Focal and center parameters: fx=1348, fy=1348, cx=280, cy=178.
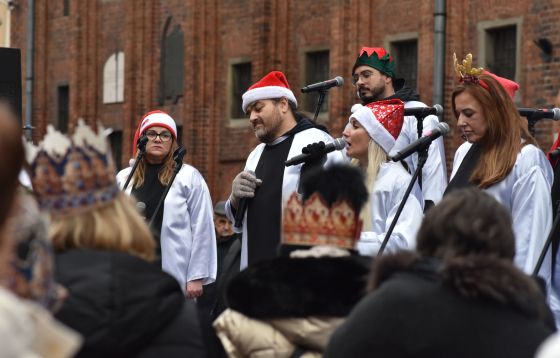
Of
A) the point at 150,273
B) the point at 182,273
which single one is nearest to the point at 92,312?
the point at 150,273

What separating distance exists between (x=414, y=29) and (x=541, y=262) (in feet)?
58.9

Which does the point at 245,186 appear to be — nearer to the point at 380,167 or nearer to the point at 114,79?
the point at 380,167

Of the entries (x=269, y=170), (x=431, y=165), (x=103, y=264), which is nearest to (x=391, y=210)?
(x=269, y=170)

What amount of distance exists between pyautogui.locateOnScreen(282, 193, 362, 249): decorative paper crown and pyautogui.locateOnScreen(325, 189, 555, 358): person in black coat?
791 millimetres

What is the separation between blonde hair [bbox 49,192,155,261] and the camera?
14.2ft

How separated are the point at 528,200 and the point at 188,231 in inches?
155

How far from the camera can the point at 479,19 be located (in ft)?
77.3

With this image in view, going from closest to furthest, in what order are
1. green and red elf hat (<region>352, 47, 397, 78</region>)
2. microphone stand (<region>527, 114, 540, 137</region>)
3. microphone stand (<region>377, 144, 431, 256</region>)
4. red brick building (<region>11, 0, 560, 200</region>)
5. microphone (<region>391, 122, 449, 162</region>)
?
microphone stand (<region>377, 144, 431, 256</region>) → microphone (<region>391, 122, 449, 162</region>) → microphone stand (<region>527, 114, 540, 137</region>) → green and red elf hat (<region>352, 47, 397, 78</region>) → red brick building (<region>11, 0, 560, 200</region>)

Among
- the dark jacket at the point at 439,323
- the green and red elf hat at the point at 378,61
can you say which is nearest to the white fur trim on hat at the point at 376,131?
the green and red elf hat at the point at 378,61

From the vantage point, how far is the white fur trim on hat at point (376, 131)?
8.24m

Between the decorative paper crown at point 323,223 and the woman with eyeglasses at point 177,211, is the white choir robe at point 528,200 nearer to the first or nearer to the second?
the decorative paper crown at point 323,223

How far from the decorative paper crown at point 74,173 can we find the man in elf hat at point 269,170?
4582mm

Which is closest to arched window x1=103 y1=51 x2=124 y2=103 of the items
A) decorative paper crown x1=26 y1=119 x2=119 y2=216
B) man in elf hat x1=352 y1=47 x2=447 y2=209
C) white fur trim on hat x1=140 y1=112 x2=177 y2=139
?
white fur trim on hat x1=140 y1=112 x2=177 y2=139

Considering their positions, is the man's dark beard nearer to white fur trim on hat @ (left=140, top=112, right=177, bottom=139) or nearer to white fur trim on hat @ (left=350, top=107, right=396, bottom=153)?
white fur trim on hat @ (left=140, top=112, right=177, bottom=139)
